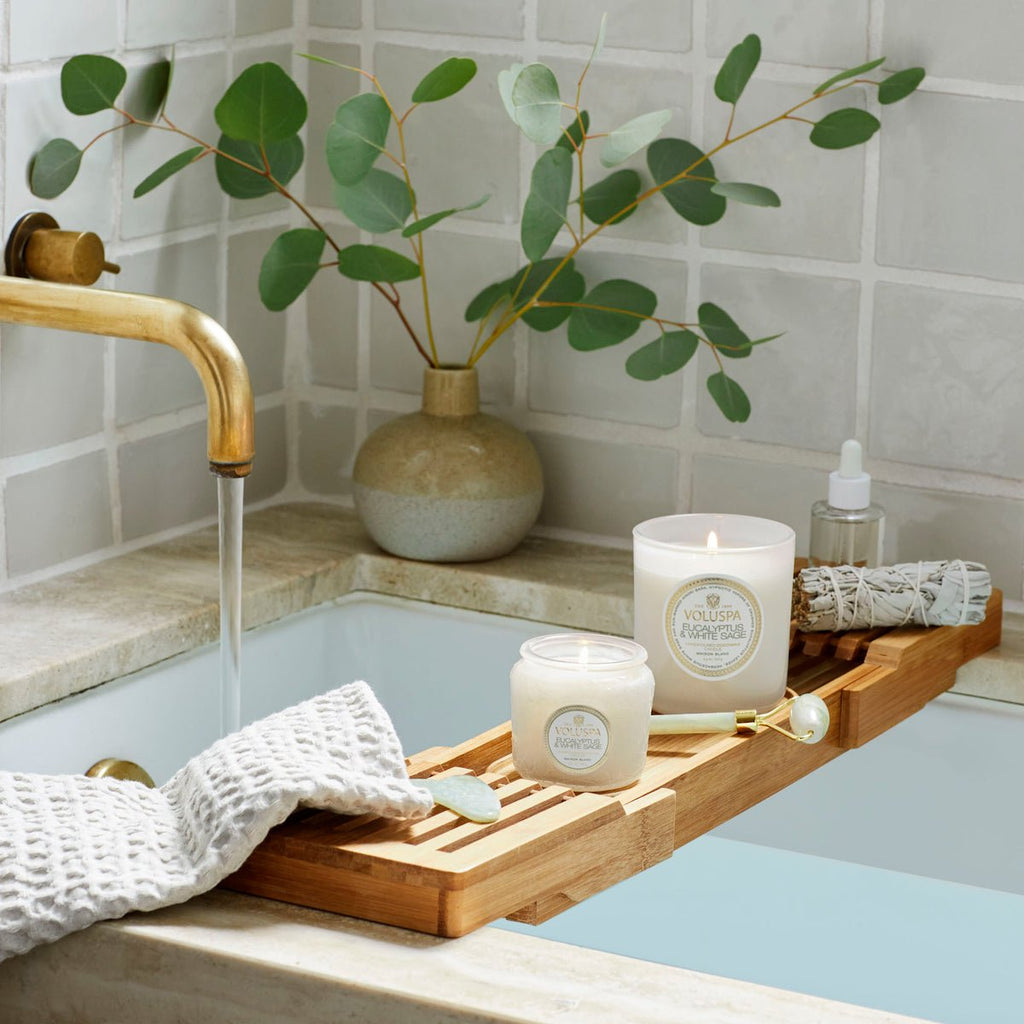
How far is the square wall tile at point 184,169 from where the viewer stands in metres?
1.27

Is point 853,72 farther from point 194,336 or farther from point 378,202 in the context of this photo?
point 194,336

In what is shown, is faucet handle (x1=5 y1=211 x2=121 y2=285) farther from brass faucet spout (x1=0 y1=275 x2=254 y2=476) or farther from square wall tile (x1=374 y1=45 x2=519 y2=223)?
square wall tile (x1=374 y1=45 x2=519 y2=223)

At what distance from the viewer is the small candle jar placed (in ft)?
2.75

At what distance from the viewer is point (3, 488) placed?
1206 mm

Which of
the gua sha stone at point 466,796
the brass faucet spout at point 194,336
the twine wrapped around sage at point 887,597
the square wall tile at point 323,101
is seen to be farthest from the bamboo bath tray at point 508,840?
the square wall tile at point 323,101

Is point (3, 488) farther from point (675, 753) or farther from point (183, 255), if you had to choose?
point (675, 753)

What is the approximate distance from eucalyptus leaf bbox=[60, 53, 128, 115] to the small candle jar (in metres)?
0.54

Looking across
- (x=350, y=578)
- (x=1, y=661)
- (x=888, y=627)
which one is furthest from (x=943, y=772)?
(x=1, y=661)

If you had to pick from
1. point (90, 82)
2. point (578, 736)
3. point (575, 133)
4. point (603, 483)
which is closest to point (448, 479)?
point (603, 483)

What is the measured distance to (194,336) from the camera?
1015 millimetres

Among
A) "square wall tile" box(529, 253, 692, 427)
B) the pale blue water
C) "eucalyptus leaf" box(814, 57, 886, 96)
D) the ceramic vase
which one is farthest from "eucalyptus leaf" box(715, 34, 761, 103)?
the pale blue water

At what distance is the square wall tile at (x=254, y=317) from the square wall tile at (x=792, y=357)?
0.34 meters

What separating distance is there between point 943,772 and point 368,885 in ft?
1.73

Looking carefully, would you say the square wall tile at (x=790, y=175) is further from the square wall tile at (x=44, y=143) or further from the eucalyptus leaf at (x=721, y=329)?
the square wall tile at (x=44, y=143)
